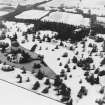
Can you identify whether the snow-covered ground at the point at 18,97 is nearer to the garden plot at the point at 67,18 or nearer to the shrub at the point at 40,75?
the shrub at the point at 40,75

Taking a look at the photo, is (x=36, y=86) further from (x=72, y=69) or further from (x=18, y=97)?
(x=72, y=69)

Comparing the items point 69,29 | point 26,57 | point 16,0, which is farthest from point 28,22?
point 16,0

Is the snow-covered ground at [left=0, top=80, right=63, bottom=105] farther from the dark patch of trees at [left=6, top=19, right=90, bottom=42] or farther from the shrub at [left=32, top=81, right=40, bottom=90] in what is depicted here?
the dark patch of trees at [left=6, top=19, right=90, bottom=42]

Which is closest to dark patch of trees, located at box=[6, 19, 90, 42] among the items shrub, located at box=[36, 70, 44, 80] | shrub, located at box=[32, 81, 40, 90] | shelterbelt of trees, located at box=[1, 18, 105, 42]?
shelterbelt of trees, located at box=[1, 18, 105, 42]

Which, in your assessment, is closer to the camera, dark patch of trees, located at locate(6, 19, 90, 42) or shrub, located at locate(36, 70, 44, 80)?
shrub, located at locate(36, 70, 44, 80)

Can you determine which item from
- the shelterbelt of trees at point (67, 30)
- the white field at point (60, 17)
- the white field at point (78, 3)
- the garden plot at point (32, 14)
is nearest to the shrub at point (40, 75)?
the shelterbelt of trees at point (67, 30)

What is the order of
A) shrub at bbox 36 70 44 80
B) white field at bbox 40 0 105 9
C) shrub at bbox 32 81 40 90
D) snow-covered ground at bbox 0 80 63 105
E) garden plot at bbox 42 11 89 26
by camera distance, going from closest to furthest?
snow-covered ground at bbox 0 80 63 105
shrub at bbox 32 81 40 90
shrub at bbox 36 70 44 80
garden plot at bbox 42 11 89 26
white field at bbox 40 0 105 9

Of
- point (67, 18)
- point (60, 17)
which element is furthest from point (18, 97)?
point (60, 17)

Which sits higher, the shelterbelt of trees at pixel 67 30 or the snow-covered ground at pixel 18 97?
the shelterbelt of trees at pixel 67 30

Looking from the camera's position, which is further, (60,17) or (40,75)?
(60,17)
